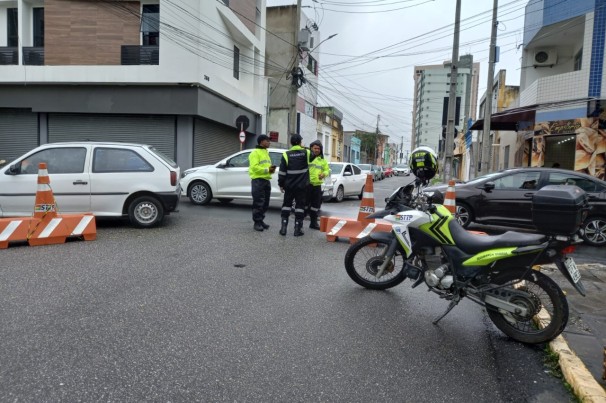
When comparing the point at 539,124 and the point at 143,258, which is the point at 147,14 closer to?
the point at 143,258

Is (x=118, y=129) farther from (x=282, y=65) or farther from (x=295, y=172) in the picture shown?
(x=282, y=65)

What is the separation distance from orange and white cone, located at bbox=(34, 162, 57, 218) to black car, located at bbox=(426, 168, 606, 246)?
7086mm

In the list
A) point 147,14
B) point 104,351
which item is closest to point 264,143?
point 104,351

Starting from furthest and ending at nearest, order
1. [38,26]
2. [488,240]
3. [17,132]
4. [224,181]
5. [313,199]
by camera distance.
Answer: [38,26], [17,132], [224,181], [313,199], [488,240]

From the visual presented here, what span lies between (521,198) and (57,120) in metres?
17.9

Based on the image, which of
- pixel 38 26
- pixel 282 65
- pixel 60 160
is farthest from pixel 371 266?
pixel 282 65

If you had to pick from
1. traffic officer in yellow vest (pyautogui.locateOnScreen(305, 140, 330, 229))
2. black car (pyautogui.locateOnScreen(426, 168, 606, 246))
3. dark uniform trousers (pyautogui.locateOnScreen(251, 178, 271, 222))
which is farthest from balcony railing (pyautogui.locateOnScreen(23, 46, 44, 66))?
black car (pyautogui.locateOnScreen(426, 168, 606, 246))

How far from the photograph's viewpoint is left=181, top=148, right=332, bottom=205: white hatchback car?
39.5 feet

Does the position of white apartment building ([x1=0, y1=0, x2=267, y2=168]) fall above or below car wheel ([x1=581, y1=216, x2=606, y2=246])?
above

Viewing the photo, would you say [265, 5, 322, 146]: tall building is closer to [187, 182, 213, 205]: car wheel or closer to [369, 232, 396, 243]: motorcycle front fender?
[187, 182, 213, 205]: car wheel

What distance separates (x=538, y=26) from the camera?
17.6 m

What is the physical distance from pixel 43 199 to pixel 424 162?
235 inches

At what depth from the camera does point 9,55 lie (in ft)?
62.3

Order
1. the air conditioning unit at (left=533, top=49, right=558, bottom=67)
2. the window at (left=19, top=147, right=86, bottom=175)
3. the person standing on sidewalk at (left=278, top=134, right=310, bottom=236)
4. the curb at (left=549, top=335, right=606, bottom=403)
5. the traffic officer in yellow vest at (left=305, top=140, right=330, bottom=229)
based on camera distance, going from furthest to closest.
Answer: the air conditioning unit at (left=533, top=49, right=558, bottom=67)
the traffic officer in yellow vest at (left=305, top=140, right=330, bottom=229)
the person standing on sidewalk at (left=278, top=134, right=310, bottom=236)
the window at (left=19, top=147, right=86, bottom=175)
the curb at (left=549, top=335, right=606, bottom=403)
